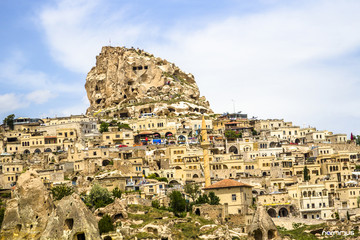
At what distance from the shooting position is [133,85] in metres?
180

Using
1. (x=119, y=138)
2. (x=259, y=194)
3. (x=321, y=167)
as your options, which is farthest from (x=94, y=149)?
(x=321, y=167)

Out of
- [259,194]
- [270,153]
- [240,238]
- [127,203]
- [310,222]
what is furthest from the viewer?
[270,153]

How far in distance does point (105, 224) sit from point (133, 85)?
11340 cm

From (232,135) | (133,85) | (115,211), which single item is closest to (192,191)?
(115,211)

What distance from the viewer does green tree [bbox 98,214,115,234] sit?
216 feet

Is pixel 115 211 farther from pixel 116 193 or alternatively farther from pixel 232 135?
pixel 232 135

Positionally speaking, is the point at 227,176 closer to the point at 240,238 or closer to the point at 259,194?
the point at 259,194

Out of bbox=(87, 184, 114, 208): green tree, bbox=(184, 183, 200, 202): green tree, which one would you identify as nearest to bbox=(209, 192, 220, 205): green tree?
bbox=(184, 183, 200, 202): green tree

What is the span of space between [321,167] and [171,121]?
4609cm

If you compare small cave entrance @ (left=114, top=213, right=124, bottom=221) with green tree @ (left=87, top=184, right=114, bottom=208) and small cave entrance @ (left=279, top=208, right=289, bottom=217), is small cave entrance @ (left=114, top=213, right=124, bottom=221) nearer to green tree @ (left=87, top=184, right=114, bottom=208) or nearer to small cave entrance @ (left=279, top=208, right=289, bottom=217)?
green tree @ (left=87, top=184, right=114, bottom=208)

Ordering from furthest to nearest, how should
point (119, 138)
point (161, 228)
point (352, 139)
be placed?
point (352, 139), point (119, 138), point (161, 228)

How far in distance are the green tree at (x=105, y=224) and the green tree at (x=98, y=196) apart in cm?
1310

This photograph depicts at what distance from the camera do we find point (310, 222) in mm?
94375

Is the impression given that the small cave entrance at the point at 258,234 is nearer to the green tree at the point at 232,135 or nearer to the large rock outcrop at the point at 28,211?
the large rock outcrop at the point at 28,211
